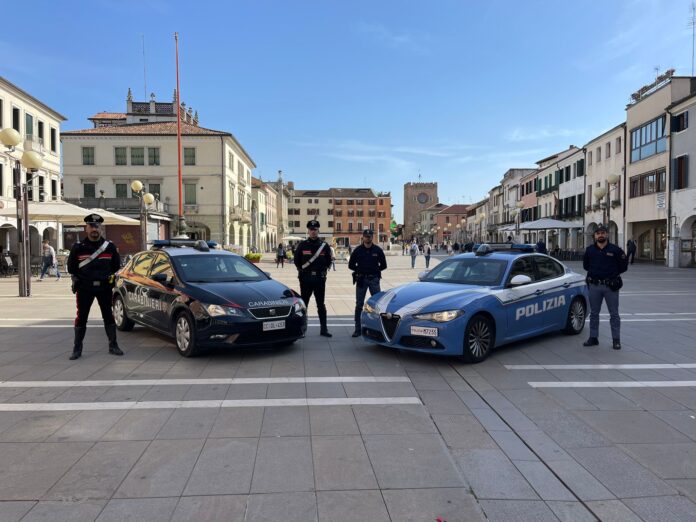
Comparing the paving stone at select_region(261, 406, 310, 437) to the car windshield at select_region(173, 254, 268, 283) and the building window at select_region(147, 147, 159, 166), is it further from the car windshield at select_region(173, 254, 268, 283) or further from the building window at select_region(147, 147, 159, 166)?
the building window at select_region(147, 147, 159, 166)

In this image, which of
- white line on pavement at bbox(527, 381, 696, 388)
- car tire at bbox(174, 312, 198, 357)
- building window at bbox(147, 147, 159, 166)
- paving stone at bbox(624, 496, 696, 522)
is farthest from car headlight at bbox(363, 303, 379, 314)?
building window at bbox(147, 147, 159, 166)

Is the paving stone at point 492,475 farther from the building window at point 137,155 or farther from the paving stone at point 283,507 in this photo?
the building window at point 137,155

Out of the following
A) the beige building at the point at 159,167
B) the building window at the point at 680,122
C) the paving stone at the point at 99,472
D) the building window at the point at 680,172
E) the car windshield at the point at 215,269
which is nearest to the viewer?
the paving stone at the point at 99,472

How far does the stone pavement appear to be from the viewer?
3164 mm

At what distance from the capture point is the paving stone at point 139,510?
2973 millimetres

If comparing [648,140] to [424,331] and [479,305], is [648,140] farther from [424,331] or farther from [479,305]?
[424,331]

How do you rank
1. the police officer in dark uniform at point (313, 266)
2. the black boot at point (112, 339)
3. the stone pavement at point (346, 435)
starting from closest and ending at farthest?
1. the stone pavement at point (346, 435)
2. the black boot at point (112, 339)
3. the police officer in dark uniform at point (313, 266)

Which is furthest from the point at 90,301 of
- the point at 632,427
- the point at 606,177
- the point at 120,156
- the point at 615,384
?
the point at 120,156

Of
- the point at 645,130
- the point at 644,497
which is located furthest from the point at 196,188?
the point at 644,497

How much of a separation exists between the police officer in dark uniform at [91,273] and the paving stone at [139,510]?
14.4 feet

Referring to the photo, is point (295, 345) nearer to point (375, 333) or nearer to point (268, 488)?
point (375, 333)

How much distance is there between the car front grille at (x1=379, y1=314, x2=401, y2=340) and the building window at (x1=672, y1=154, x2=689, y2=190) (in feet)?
90.4

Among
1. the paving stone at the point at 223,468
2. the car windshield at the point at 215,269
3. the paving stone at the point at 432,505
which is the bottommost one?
the paving stone at the point at 432,505

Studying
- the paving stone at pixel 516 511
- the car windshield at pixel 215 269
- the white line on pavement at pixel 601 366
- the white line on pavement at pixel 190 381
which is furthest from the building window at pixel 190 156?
the paving stone at pixel 516 511
